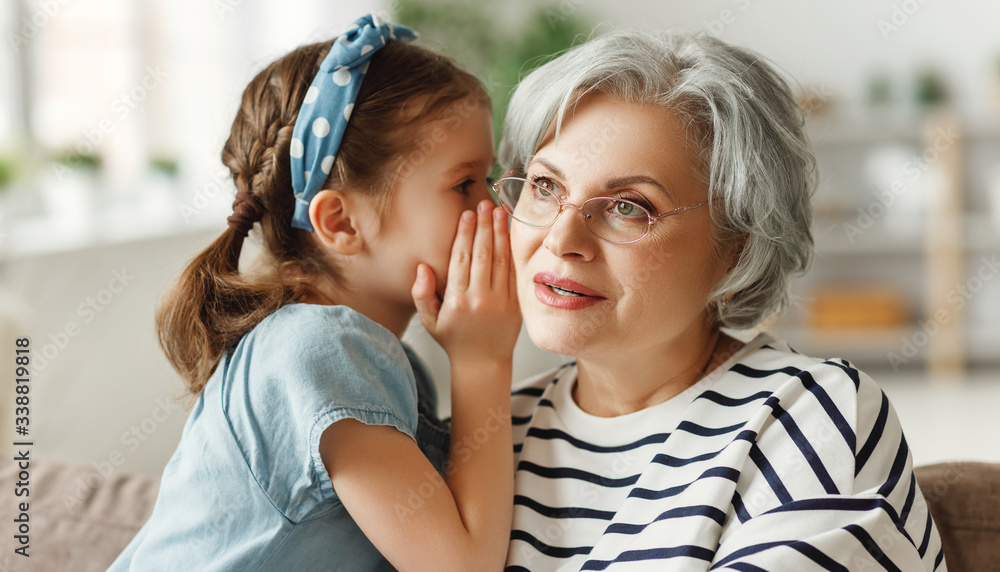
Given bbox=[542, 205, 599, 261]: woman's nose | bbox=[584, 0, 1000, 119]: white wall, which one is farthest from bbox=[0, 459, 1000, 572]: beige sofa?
bbox=[584, 0, 1000, 119]: white wall

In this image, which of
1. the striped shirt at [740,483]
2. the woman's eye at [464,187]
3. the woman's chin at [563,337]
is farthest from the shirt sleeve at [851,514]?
the woman's eye at [464,187]

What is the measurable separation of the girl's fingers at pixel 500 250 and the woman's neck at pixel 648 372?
0.67 ft

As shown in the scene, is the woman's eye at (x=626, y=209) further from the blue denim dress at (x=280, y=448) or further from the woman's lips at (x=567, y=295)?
the blue denim dress at (x=280, y=448)

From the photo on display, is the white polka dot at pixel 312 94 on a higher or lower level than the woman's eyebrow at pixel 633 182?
lower

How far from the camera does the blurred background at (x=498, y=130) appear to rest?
3174 millimetres

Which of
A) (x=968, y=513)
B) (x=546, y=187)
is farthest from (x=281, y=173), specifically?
(x=968, y=513)

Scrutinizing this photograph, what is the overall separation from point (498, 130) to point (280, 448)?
3.14 metres

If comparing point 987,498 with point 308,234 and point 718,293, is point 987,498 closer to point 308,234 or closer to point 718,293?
point 718,293

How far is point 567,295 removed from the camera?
1285 mm

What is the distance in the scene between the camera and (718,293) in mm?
1356

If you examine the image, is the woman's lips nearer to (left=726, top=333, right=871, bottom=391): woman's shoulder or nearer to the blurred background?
(left=726, top=333, right=871, bottom=391): woman's shoulder

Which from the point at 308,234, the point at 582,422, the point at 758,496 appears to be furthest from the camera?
the point at 308,234

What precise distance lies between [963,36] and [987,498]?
5.51 metres

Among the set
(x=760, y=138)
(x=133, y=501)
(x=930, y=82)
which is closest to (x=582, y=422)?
(x=760, y=138)
